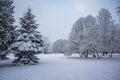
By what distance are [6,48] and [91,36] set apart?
59.2 feet

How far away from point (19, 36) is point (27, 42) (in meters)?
1.38

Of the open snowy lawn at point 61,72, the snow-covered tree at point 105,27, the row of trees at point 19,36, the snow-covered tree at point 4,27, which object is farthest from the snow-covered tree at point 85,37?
the snow-covered tree at point 4,27

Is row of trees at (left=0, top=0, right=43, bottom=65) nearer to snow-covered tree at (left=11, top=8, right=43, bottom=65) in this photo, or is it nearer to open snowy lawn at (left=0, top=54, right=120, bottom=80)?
snow-covered tree at (left=11, top=8, right=43, bottom=65)

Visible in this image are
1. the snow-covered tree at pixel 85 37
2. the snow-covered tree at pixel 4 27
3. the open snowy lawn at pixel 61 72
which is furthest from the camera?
the snow-covered tree at pixel 85 37

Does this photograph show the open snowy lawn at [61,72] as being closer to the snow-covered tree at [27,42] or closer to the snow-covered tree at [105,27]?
the snow-covered tree at [27,42]

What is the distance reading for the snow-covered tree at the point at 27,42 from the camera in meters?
13.9

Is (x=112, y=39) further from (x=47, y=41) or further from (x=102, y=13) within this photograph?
(x=47, y=41)

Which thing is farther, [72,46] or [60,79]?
[72,46]

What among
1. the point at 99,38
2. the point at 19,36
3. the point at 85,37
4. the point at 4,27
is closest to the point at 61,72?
the point at 19,36

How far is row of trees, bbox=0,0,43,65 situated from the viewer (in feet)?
42.0

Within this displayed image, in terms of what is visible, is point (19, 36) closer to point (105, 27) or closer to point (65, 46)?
point (65, 46)

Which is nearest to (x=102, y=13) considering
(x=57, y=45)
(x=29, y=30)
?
(x=29, y=30)

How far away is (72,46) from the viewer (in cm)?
2720

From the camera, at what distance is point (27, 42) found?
1446 cm
